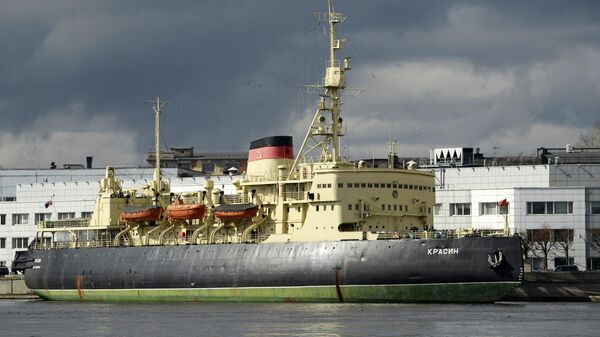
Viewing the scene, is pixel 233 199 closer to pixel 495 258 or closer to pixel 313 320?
pixel 495 258

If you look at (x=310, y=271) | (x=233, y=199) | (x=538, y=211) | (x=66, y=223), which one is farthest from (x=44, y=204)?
(x=310, y=271)

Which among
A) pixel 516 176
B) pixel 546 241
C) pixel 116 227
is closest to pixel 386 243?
pixel 116 227

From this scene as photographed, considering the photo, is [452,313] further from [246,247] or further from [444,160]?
[444,160]

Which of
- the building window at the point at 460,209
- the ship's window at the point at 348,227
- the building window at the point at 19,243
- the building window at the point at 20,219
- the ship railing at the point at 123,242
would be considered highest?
the building window at the point at 460,209

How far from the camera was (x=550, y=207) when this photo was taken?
108 metres

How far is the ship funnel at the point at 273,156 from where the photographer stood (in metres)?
81.8

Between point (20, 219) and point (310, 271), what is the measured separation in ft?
205

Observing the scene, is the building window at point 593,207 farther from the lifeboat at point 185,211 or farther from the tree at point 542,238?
the lifeboat at point 185,211

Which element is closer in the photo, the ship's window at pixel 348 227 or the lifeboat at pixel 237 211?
the ship's window at pixel 348 227

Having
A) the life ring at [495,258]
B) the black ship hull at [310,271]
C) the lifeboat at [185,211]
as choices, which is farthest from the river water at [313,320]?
the lifeboat at [185,211]

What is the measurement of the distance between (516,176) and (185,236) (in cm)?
3862

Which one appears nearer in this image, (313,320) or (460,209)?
(313,320)

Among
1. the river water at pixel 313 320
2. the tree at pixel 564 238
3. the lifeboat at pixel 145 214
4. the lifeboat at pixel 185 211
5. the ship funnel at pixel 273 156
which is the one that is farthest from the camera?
the tree at pixel 564 238

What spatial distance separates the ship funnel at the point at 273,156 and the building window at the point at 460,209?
3239cm
